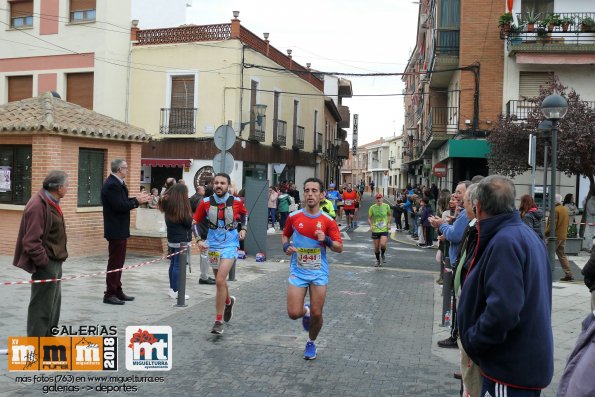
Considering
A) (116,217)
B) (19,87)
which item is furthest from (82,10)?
(116,217)

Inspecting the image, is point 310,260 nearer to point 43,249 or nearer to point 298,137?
point 43,249

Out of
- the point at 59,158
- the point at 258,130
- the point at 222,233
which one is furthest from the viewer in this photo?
the point at 258,130

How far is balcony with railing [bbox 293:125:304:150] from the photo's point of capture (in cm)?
3359

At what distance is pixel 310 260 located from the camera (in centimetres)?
615

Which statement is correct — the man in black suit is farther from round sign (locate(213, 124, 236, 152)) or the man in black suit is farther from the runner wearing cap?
the runner wearing cap

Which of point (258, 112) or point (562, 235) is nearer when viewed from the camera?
point (562, 235)

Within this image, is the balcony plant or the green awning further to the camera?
the green awning

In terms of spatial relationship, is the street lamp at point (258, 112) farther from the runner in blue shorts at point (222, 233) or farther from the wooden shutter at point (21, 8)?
the runner in blue shorts at point (222, 233)

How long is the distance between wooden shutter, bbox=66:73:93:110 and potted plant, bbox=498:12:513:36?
17.0 m

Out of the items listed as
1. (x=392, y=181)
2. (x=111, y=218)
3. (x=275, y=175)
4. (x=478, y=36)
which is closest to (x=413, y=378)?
(x=111, y=218)

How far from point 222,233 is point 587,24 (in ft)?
62.5

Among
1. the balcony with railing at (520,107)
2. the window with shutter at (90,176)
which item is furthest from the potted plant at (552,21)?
the window with shutter at (90,176)

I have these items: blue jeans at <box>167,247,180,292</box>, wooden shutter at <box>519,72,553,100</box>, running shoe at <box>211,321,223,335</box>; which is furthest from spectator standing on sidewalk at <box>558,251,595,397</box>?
wooden shutter at <box>519,72,553,100</box>

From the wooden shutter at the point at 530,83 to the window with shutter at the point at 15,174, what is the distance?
17328 millimetres
